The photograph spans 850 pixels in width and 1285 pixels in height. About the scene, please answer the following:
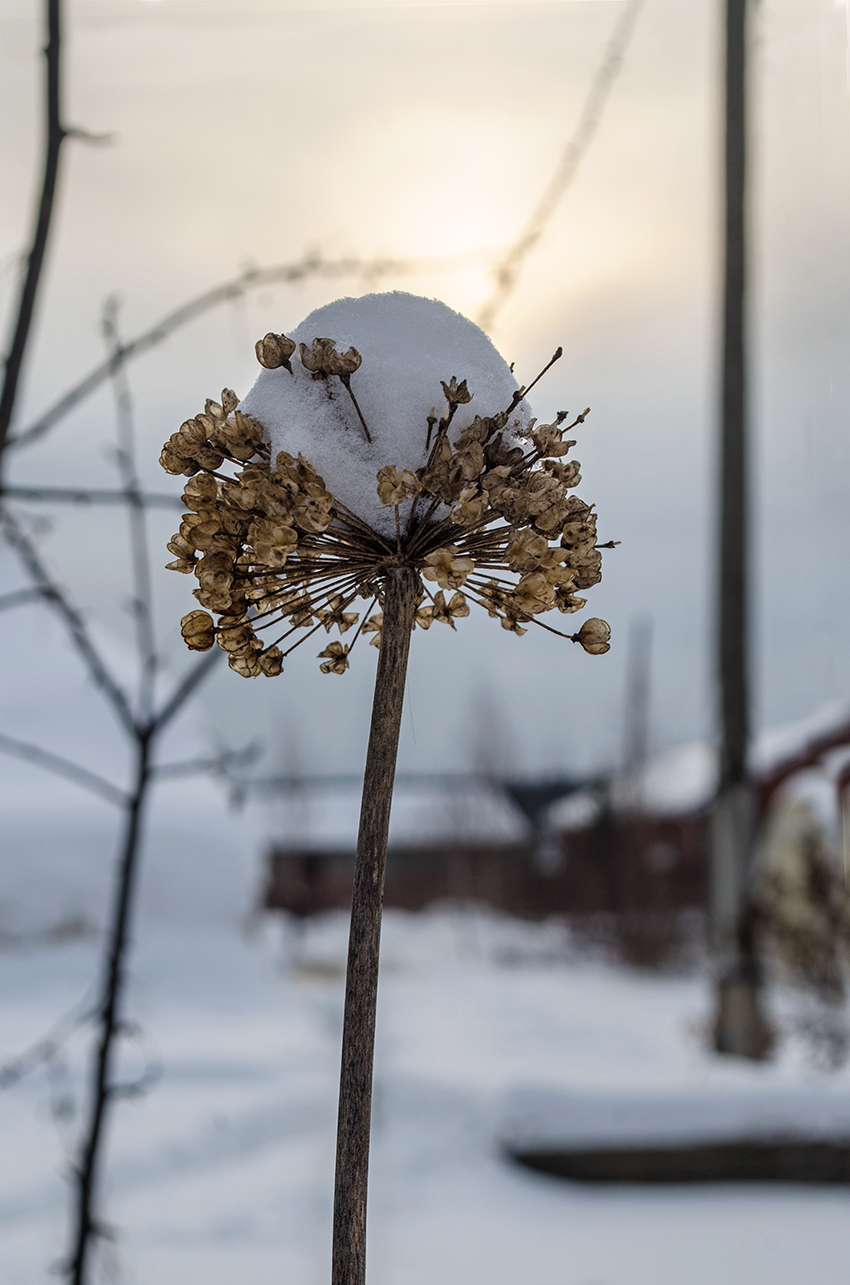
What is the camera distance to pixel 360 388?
53 cm

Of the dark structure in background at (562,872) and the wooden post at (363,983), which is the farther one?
the dark structure in background at (562,872)

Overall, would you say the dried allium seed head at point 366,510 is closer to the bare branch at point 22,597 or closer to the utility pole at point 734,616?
the bare branch at point 22,597

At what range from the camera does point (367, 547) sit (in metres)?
0.53

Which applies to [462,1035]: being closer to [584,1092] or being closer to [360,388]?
[584,1092]

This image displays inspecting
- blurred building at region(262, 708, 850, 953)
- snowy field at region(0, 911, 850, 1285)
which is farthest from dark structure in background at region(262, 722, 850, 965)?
snowy field at region(0, 911, 850, 1285)

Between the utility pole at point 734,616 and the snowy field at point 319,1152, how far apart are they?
25 centimetres

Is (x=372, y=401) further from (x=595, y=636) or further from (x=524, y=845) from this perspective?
(x=524, y=845)

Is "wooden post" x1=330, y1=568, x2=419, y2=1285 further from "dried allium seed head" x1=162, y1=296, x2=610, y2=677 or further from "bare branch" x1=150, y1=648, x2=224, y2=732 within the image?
"bare branch" x1=150, y1=648, x2=224, y2=732

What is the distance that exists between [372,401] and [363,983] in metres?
0.29

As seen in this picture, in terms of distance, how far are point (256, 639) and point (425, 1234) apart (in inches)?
64.9

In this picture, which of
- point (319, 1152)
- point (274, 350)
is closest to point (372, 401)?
point (274, 350)

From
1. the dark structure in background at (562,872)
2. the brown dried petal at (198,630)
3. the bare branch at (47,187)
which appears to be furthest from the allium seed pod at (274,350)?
the dark structure in background at (562,872)

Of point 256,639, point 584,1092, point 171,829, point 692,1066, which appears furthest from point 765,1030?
point 256,639

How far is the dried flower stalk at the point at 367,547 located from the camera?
1.57ft
